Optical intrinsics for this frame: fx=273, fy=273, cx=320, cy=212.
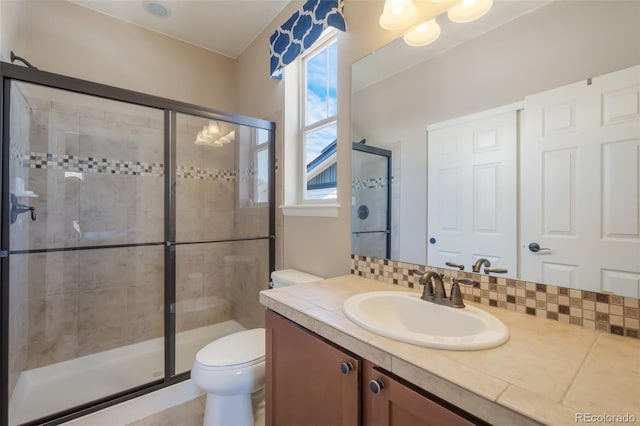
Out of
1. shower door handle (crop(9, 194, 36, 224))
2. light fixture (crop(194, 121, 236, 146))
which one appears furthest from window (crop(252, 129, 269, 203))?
shower door handle (crop(9, 194, 36, 224))

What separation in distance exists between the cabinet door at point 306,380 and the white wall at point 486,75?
606 millimetres

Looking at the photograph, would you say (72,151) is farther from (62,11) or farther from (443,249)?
(443,249)

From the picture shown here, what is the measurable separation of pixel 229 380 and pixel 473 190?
1.43 metres

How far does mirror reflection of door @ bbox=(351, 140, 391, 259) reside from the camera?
4.53ft

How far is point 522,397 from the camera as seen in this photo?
49 centimetres

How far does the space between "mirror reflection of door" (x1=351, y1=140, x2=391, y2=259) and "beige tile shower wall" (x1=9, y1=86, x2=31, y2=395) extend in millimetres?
1783

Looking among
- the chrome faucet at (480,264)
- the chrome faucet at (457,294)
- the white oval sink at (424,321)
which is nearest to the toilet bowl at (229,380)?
the white oval sink at (424,321)

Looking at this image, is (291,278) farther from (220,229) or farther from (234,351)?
(220,229)

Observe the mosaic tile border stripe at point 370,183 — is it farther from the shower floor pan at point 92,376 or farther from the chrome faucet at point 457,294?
the shower floor pan at point 92,376

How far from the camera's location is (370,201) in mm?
1454

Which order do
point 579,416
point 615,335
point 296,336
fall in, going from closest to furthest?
point 579,416 < point 615,335 < point 296,336

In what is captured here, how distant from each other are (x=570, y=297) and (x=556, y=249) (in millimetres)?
146

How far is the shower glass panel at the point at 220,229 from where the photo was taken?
2.24 meters

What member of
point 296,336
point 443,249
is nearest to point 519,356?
point 443,249
